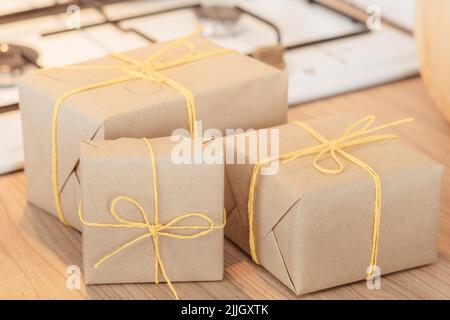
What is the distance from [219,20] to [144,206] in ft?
2.07

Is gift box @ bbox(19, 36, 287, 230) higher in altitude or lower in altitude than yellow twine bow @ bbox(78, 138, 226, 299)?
higher

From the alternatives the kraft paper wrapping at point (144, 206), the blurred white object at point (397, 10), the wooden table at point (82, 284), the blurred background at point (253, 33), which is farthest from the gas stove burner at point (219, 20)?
the kraft paper wrapping at point (144, 206)

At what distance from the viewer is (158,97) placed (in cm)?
113

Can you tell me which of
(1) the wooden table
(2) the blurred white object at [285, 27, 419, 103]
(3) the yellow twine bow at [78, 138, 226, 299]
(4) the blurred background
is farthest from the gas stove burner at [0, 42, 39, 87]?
(3) the yellow twine bow at [78, 138, 226, 299]

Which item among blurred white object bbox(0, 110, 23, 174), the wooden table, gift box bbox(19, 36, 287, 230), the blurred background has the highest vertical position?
gift box bbox(19, 36, 287, 230)

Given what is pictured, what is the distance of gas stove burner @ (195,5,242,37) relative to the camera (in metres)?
1.59

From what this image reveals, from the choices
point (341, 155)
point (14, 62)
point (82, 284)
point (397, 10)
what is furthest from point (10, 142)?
point (397, 10)

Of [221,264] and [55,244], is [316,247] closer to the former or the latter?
[221,264]

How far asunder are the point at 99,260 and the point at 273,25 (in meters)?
0.62

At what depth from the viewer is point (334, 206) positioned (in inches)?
39.7

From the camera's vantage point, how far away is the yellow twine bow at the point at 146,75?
1.14 m

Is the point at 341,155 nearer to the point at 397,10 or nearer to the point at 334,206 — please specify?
the point at 334,206

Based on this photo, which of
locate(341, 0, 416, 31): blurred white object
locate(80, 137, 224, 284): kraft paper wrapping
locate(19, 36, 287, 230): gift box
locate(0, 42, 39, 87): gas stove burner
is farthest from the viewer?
locate(341, 0, 416, 31): blurred white object

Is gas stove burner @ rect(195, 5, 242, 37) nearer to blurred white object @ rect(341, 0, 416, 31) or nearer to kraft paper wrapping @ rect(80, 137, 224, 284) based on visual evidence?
Answer: blurred white object @ rect(341, 0, 416, 31)
